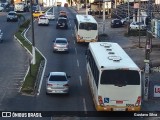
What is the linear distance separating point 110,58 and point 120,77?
2041 millimetres

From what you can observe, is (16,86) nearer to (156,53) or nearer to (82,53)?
(82,53)

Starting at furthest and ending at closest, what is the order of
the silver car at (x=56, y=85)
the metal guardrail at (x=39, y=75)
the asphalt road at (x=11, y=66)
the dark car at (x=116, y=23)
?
the dark car at (x=116, y=23)
the metal guardrail at (x=39, y=75)
the asphalt road at (x=11, y=66)
the silver car at (x=56, y=85)

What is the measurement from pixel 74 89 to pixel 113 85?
8329 mm

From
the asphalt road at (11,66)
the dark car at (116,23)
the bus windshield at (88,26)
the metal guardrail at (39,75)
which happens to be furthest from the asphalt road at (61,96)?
the dark car at (116,23)

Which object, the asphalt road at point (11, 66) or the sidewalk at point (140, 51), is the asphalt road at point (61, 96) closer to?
the asphalt road at point (11, 66)

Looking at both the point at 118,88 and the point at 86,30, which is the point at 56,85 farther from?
the point at 86,30

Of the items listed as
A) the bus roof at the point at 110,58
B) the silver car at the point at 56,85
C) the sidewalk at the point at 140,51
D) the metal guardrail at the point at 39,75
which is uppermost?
the bus roof at the point at 110,58

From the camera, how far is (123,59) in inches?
1064

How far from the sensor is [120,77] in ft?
83.1

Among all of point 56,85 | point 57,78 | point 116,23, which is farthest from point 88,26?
point 56,85

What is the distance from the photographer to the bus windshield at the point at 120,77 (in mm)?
25266

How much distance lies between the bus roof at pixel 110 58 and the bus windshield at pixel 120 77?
272 millimetres

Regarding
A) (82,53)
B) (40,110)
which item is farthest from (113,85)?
(82,53)

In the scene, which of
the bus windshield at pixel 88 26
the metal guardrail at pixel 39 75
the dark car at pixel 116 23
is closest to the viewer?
the metal guardrail at pixel 39 75
